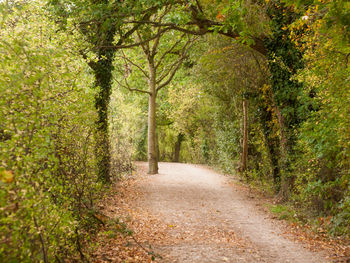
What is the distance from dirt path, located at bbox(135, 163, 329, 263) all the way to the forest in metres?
1.28

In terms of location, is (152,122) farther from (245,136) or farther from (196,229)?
(196,229)

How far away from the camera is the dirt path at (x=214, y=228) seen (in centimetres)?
568

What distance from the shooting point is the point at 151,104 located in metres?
16.3

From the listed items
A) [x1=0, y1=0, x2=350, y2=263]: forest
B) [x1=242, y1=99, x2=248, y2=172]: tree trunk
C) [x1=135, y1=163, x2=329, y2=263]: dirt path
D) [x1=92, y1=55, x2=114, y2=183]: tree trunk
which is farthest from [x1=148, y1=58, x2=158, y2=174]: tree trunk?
[x1=242, y1=99, x2=248, y2=172]: tree trunk

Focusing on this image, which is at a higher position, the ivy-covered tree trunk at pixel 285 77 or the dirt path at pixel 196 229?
the ivy-covered tree trunk at pixel 285 77

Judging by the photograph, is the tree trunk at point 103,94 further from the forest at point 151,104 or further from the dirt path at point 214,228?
the dirt path at point 214,228

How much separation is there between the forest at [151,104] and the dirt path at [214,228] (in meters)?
1.28

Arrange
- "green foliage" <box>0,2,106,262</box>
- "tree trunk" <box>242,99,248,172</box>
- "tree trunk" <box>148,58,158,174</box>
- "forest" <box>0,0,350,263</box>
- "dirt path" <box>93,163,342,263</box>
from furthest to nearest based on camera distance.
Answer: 1. "tree trunk" <box>148,58,158,174</box>
2. "tree trunk" <box>242,99,248,172</box>
3. "dirt path" <box>93,163,342,263</box>
4. "forest" <box>0,0,350,263</box>
5. "green foliage" <box>0,2,106,262</box>

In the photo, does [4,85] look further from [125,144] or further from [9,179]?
[125,144]

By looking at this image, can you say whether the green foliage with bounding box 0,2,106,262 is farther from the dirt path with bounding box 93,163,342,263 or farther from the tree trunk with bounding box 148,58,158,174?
the tree trunk with bounding box 148,58,158,174

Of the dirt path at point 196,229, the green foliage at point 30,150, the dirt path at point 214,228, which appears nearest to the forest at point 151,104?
the green foliage at point 30,150

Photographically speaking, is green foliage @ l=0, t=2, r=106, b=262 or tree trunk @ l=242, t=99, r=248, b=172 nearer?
green foliage @ l=0, t=2, r=106, b=262

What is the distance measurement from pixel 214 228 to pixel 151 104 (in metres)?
9.94

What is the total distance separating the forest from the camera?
10.5ft
